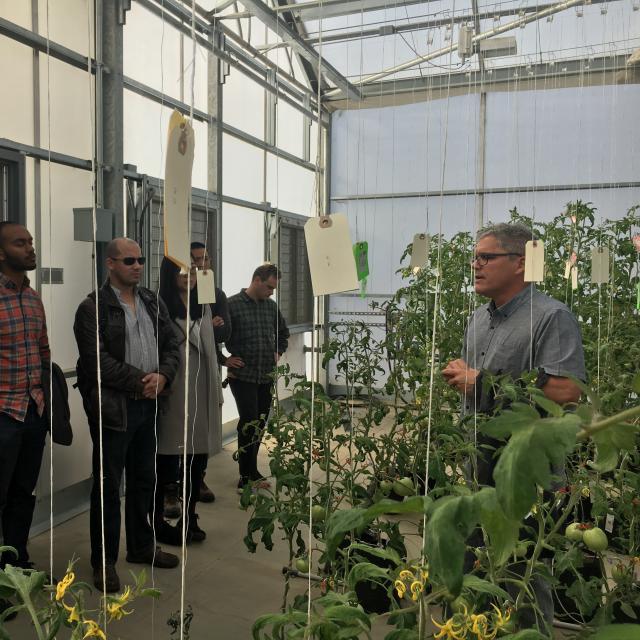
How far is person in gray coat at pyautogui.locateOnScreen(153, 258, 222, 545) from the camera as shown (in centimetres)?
248

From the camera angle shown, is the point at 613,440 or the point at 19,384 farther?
the point at 19,384

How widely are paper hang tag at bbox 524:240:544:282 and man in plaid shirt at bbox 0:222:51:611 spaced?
1614 mm

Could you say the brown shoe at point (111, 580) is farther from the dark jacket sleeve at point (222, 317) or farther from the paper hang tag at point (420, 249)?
the paper hang tag at point (420, 249)

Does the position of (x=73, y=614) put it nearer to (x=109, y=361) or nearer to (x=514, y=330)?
(x=514, y=330)

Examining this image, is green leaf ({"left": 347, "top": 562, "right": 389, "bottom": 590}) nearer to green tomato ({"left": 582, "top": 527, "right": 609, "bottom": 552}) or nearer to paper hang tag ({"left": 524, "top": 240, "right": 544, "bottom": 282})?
green tomato ({"left": 582, "top": 527, "right": 609, "bottom": 552})

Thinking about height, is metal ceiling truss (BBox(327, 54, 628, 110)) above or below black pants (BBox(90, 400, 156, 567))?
above

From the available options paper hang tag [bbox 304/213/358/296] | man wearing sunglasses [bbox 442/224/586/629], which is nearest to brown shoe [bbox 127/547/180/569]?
man wearing sunglasses [bbox 442/224/586/629]

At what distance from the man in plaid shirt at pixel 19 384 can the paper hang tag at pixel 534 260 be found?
1.61 m

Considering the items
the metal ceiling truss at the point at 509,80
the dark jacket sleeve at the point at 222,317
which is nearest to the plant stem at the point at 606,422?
the dark jacket sleeve at the point at 222,317

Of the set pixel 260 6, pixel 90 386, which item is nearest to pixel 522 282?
pixel 90 386

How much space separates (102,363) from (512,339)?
55.6 inches

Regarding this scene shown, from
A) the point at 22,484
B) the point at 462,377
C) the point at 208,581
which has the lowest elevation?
the point at 208,581

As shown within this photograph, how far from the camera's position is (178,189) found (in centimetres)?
61

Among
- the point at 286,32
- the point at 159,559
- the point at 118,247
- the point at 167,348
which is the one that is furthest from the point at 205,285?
the point at 286,32
